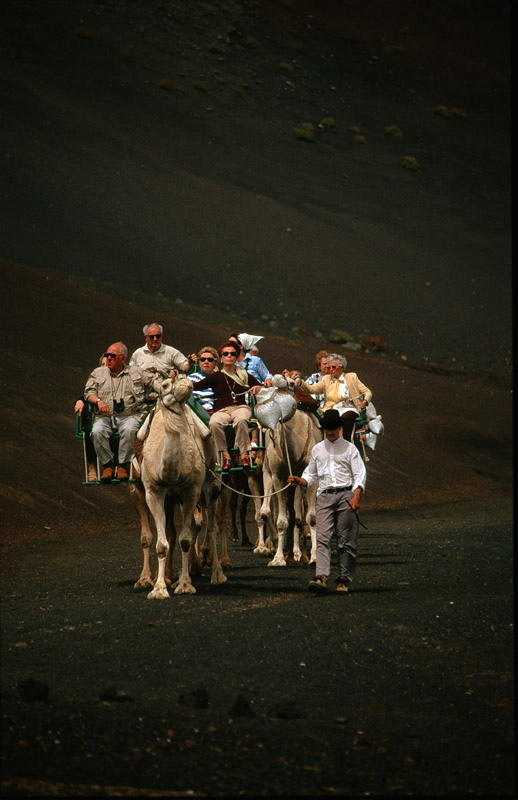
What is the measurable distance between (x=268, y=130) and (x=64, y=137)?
58.7ft

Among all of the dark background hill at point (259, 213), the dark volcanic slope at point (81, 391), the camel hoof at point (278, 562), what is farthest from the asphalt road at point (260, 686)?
the dark background hill at point (259, 213)

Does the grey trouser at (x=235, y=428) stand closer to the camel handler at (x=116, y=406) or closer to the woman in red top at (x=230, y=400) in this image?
the woman in red top at (x=230, y=400)

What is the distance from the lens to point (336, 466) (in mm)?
13109

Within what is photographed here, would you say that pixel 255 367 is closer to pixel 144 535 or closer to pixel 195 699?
pixel 144 535

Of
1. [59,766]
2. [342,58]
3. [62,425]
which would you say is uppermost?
[342,58]

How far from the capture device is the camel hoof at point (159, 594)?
12.8m

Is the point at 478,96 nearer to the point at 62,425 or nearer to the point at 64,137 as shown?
the point at 64,137

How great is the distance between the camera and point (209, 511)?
14.6 metres

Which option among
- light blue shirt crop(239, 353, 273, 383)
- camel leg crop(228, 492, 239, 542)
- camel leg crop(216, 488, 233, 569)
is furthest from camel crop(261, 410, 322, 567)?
camel leg crop(228, 492, 239, 542)

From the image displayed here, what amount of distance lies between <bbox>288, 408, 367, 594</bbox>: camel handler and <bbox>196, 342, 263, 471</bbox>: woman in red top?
1.98 m

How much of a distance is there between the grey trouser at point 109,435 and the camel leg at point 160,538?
4.09 ft

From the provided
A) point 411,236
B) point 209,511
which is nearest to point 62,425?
point 209,511

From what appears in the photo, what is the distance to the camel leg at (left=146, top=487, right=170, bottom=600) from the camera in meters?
12.9

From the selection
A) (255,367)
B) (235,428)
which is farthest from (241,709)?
(255,367)
